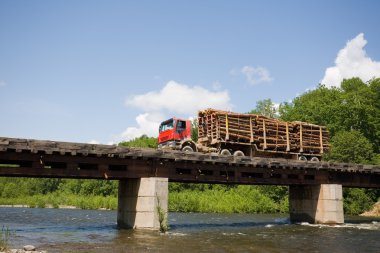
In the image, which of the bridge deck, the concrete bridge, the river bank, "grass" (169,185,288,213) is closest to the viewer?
the bridge deck

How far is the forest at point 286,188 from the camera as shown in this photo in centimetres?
5453

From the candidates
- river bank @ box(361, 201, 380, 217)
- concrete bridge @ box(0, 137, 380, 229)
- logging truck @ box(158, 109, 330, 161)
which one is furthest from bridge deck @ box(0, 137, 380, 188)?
river bank @ box(361, 201, 380, 217)

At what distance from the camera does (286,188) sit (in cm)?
5897

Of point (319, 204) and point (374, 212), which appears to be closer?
point (319, 204)

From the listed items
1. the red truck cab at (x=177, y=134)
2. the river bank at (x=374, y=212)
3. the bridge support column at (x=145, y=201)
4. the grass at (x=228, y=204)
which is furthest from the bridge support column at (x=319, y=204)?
the river bank at (x=374, y=212)

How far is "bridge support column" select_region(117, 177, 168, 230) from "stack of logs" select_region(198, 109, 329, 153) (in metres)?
6.65

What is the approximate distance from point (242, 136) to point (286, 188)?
32.5 m

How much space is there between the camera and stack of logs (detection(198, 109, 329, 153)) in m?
28.6

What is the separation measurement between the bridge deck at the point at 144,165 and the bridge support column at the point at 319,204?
89 cm

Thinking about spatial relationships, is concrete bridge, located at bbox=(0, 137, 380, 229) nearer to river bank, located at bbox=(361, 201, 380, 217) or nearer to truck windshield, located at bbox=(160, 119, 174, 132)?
truck windshield, located at bbox=(160, 119, 174, 132)

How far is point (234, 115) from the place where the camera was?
96.2 ft

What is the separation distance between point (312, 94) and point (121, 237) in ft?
234

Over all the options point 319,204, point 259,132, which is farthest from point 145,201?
point 319,204

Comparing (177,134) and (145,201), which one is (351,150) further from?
(145,201)
